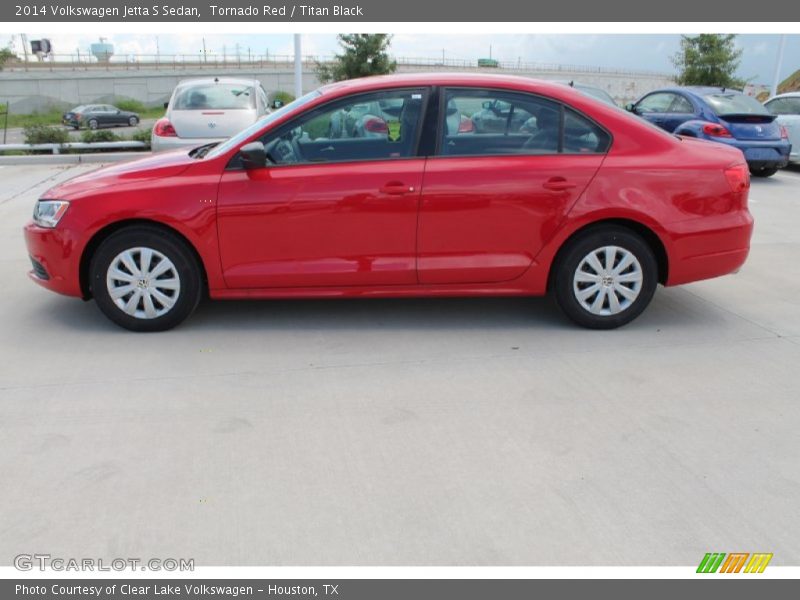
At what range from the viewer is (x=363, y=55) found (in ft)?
67.0

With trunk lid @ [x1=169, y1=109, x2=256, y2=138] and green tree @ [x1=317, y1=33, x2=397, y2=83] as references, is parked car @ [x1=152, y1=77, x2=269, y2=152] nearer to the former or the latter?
trunk lid @ [x1=169, y1=109, x2=256, y2=138]

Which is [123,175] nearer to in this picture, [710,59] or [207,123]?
[207,123]

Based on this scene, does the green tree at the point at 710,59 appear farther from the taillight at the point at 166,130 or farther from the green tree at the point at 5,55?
the green tree at the point at 5,55

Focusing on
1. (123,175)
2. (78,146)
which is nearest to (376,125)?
(123,175)

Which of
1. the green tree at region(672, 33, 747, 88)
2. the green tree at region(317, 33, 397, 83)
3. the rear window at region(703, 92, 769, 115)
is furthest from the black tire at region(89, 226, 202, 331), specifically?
the green tree at region(672, 33, 747, 88)

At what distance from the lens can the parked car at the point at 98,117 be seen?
123 feet

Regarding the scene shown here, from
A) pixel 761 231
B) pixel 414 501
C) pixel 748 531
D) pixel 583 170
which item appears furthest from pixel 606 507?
pixel 761 231

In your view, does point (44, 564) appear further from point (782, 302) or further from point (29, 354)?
point (782, 302)

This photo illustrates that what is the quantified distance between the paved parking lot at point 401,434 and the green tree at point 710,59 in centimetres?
1924

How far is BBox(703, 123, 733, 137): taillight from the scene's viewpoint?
11508 mm

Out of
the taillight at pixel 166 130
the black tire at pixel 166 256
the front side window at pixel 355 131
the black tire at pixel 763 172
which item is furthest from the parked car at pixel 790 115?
the black tire at pixel 166 256

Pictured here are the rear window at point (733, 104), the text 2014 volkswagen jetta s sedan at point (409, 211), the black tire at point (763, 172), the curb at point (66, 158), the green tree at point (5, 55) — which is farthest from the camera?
the green tree at point (5, 55)

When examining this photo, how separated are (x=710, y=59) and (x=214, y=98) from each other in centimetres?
1696

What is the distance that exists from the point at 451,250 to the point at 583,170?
39.6 inches
